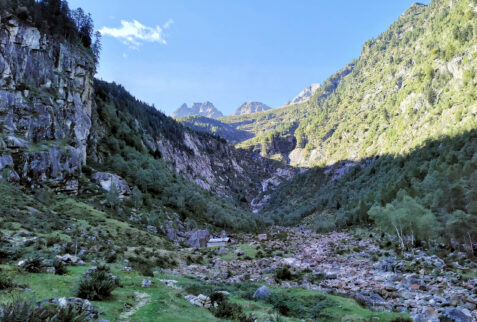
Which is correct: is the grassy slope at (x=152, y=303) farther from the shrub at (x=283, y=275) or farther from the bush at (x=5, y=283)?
the shrub at (x=283, y=275)

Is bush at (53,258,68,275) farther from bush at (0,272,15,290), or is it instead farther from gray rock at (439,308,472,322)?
gray rock at (439,308,472,322)

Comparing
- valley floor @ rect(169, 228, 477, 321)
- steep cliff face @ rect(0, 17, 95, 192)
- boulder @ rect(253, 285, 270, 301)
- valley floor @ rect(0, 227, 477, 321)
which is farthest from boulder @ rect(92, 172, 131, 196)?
boulder @ rect(253, 285, 270, 301)

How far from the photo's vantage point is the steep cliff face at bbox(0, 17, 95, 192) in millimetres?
43594

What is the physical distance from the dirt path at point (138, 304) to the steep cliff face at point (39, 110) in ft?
128

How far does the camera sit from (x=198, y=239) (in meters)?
57.8

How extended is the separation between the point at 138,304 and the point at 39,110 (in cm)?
5717

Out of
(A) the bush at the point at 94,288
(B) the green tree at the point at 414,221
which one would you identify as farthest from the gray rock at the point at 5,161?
(B) the green tree at the point at 414,221

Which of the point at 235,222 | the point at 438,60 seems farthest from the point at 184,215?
the point at 438,60

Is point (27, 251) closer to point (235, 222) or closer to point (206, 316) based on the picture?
point (206, 316)

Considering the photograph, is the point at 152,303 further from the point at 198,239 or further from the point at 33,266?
the point at 198,239

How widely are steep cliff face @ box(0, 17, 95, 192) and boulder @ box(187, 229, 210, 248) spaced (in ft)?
86.2

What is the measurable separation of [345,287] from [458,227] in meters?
22.2

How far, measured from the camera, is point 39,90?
184 feet

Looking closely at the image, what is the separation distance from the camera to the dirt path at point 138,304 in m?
8.79
